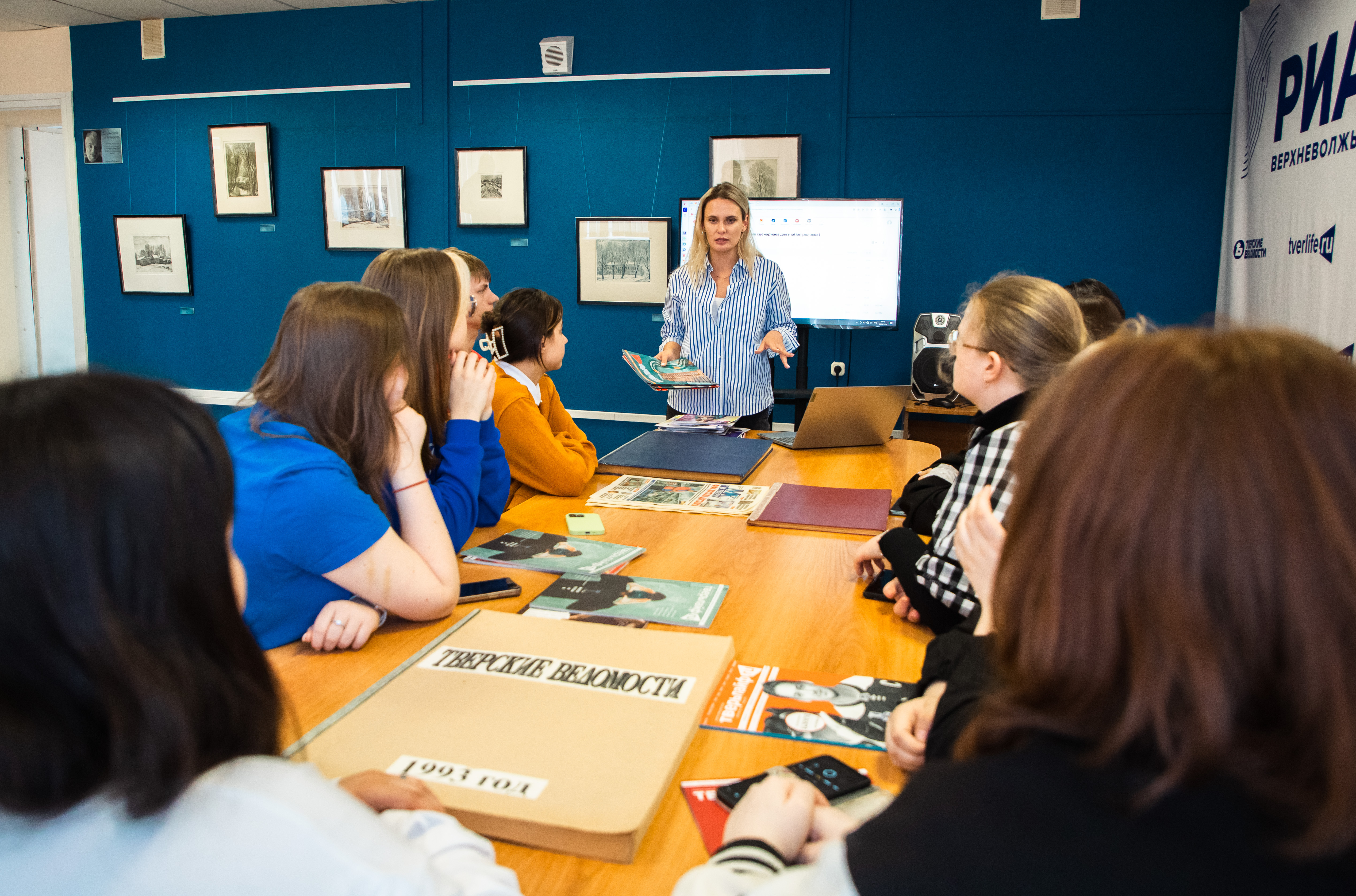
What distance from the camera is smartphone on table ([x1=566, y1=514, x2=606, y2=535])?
1881 millimetres

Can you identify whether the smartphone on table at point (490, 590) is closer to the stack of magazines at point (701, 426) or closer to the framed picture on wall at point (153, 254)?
the stack of magazines at point (701, 426)

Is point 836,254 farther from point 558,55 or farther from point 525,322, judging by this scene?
point 525,322

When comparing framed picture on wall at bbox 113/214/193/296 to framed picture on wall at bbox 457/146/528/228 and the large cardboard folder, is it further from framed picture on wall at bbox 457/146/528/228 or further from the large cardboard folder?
the large cardboard folder

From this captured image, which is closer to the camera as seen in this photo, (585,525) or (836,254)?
(585,525)

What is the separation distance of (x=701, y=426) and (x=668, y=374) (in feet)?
0.76

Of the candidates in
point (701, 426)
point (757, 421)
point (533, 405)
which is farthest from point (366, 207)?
point (533, 405)

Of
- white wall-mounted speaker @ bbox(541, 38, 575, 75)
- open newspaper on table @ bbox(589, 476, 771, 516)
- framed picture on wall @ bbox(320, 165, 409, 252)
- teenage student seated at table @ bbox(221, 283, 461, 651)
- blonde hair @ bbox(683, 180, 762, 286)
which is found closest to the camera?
teenage student seated at table @ bbox(221, 283, 461, 651)

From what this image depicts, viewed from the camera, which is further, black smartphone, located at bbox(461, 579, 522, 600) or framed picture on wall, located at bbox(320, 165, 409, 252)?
framed picture on wall, located at bbox(320, 165, 409, 252)

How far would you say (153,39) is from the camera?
213 inches

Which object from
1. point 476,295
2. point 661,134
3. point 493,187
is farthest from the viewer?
point 493,187

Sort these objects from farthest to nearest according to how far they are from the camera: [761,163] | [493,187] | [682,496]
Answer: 1. [493,187]
2. [761,163]
3. [682,496]

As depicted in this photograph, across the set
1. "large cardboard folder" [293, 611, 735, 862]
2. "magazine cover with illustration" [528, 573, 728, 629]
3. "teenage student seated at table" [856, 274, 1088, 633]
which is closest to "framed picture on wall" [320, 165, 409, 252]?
"magazine cover with illustration" [528, 573, 728, 629]

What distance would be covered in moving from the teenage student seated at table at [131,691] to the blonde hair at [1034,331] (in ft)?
4.40

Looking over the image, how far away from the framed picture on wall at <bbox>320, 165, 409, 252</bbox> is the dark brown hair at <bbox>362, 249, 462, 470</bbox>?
3557 mm
